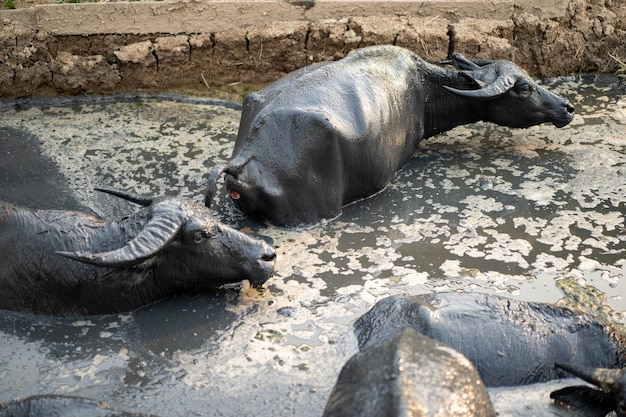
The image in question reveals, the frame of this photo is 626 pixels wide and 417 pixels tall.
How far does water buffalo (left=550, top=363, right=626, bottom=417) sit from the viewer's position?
3769 millimetres

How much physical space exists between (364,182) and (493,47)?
9.62 feet

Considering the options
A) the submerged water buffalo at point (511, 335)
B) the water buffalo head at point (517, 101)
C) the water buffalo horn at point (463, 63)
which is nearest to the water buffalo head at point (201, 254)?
the submerged water buffalo at point (511, 335)

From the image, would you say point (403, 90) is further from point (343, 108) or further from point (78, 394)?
point (78, 394)

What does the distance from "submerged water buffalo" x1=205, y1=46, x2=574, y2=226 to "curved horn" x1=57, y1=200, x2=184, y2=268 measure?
65 cm

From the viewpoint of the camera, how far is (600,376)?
3.85 metres

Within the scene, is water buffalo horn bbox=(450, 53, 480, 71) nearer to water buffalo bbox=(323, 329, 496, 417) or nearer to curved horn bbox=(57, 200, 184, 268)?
curved horn bbox=(57, 200, 184, 268)

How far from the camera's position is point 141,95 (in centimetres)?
839

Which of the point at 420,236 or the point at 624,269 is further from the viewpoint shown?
the point at 420,236

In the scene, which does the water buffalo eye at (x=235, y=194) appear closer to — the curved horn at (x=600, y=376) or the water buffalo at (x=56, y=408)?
the water buffalo at (x=56, y=408)

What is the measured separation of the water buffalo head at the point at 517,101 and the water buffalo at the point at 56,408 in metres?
4.23

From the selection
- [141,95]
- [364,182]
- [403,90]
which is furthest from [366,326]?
[141,95]

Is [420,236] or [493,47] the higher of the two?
[493,47]

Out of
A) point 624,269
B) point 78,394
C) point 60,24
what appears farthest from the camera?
point 60,24

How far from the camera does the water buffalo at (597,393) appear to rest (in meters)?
3.77
